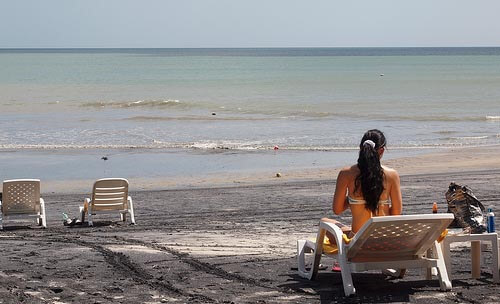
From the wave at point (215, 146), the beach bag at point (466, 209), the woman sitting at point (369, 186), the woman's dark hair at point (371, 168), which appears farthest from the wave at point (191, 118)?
the woman's dark hair at point (371, 168)

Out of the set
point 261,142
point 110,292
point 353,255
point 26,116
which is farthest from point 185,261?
point 26,116

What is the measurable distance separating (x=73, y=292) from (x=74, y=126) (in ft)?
95.1

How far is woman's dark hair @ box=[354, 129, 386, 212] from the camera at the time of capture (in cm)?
766

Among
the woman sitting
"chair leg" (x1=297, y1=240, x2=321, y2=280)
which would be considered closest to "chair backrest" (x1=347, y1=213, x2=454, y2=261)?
the woman sitting

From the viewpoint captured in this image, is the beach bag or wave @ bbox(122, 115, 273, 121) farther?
wave @ bbox(122, 115, 273, 121)

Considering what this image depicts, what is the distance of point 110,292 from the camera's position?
25.8ft

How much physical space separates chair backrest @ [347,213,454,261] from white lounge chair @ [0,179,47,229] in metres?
6.93

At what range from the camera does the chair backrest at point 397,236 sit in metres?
7.29

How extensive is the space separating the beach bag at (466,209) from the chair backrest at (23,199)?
7.09 meters

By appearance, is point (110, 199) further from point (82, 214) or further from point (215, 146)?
point (215, 146)

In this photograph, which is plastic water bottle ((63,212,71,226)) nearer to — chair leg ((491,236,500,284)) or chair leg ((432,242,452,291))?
chair leg ((432,242,452,291))

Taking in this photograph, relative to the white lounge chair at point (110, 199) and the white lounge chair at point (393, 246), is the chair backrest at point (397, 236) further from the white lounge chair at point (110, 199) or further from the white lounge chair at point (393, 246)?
the white lounge chair at point (110, 199)

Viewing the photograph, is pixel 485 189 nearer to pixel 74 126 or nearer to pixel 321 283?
pixel 321 283

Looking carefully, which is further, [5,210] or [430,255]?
[5,210]
